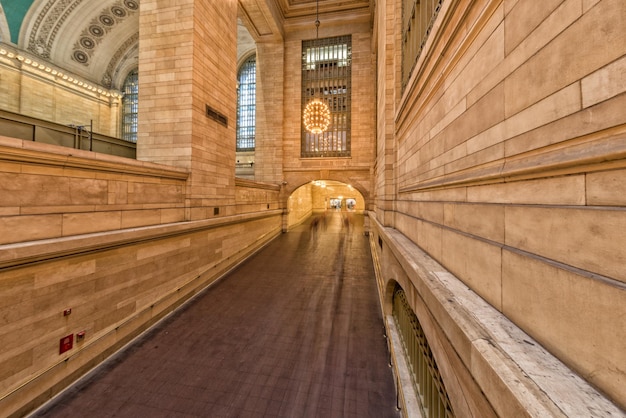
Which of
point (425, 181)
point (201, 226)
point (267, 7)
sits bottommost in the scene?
point (201, 226)

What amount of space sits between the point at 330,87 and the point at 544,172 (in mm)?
16657

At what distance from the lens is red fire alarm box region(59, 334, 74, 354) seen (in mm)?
3846

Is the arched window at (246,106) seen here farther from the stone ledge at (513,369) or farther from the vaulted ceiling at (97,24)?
the stone ledge at (513,369)

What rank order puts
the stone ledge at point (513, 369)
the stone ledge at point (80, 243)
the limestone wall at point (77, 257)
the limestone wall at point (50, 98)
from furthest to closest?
1. the limestone wall at point (50, 98)
2. the limestone wall at point (77, 257)
3. the stone ledge at point (80, 243)
4. the stone ledge at point (513, 369)

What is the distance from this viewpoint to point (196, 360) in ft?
14.7

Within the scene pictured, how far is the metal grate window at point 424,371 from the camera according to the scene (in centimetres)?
259

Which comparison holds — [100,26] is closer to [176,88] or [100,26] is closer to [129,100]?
[129,100]

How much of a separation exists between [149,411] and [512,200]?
4.96 metres

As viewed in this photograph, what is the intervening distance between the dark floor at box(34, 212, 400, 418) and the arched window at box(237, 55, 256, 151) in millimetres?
18043

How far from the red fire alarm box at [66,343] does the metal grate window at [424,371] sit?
17.5ft

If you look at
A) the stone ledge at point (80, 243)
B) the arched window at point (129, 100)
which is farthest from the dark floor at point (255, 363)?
the arched window at point (129, 100)

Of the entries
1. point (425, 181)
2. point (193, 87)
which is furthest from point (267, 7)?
point (425, 181)

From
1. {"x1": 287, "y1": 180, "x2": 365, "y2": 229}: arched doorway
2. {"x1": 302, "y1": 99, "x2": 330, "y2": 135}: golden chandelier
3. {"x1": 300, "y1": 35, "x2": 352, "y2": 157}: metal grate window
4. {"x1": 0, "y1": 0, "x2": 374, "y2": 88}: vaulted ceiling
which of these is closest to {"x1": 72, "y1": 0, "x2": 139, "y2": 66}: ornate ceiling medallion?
{"x1": 0, "y1": 0, "x2": 374, "y2": 88}: vaulted ceiling

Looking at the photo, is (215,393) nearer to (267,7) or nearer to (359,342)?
(359,342)
